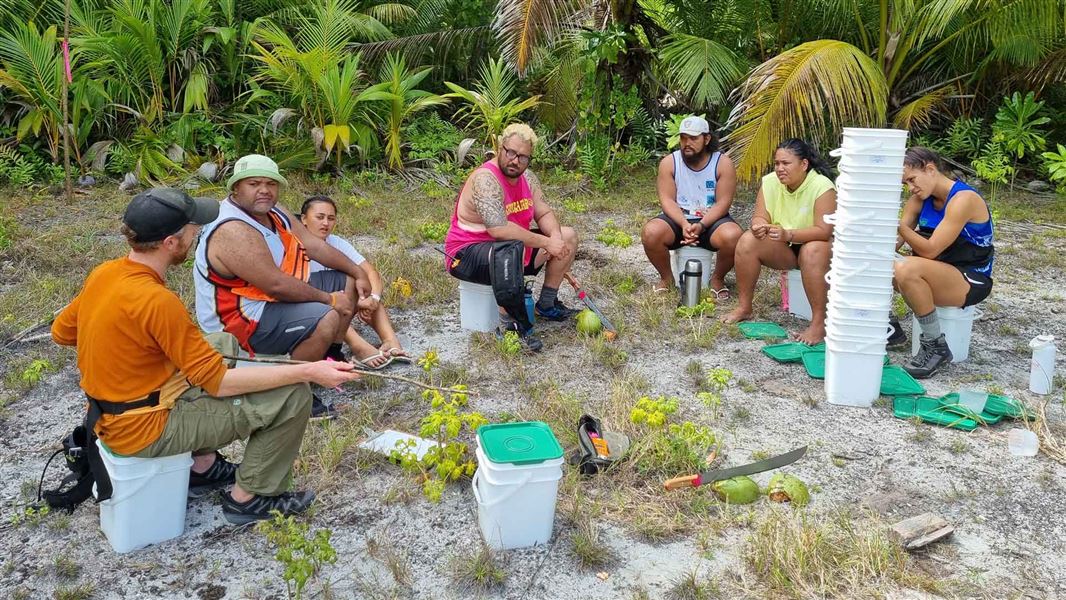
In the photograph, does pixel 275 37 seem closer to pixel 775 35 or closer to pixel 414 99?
pixel 414 99

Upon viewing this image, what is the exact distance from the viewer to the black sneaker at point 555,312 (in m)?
6.10

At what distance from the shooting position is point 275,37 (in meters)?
10.1

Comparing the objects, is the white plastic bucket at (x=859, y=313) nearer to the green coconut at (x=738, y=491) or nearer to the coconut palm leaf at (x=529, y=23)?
the green coconut at (x=738, y=491)

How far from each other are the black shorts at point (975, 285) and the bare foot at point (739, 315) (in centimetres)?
133

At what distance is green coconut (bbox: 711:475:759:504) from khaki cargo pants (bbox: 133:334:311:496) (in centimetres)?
173

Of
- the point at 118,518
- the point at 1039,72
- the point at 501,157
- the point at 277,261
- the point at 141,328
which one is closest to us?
the point at 141,328

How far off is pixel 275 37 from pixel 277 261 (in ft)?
21.0

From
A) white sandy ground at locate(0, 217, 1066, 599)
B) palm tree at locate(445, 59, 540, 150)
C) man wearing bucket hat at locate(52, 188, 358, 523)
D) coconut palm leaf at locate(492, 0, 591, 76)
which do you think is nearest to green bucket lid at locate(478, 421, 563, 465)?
white sandy ground at locate(0, 217, 1066, 599)

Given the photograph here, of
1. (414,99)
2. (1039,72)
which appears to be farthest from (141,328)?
(1039,72)

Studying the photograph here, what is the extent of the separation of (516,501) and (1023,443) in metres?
2.50

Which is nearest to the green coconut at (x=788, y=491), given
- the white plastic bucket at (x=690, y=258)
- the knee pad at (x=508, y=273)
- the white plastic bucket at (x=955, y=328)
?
the white plastic bucket at (x=955, y=328)

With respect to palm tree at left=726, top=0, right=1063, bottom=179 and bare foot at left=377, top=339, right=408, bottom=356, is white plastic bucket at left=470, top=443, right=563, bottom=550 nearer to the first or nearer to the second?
bare foot at left=377, top=339, right=408, bottom=356

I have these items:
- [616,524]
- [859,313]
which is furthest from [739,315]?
[616,524]

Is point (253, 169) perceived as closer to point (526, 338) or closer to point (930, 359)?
point (526, 338)
